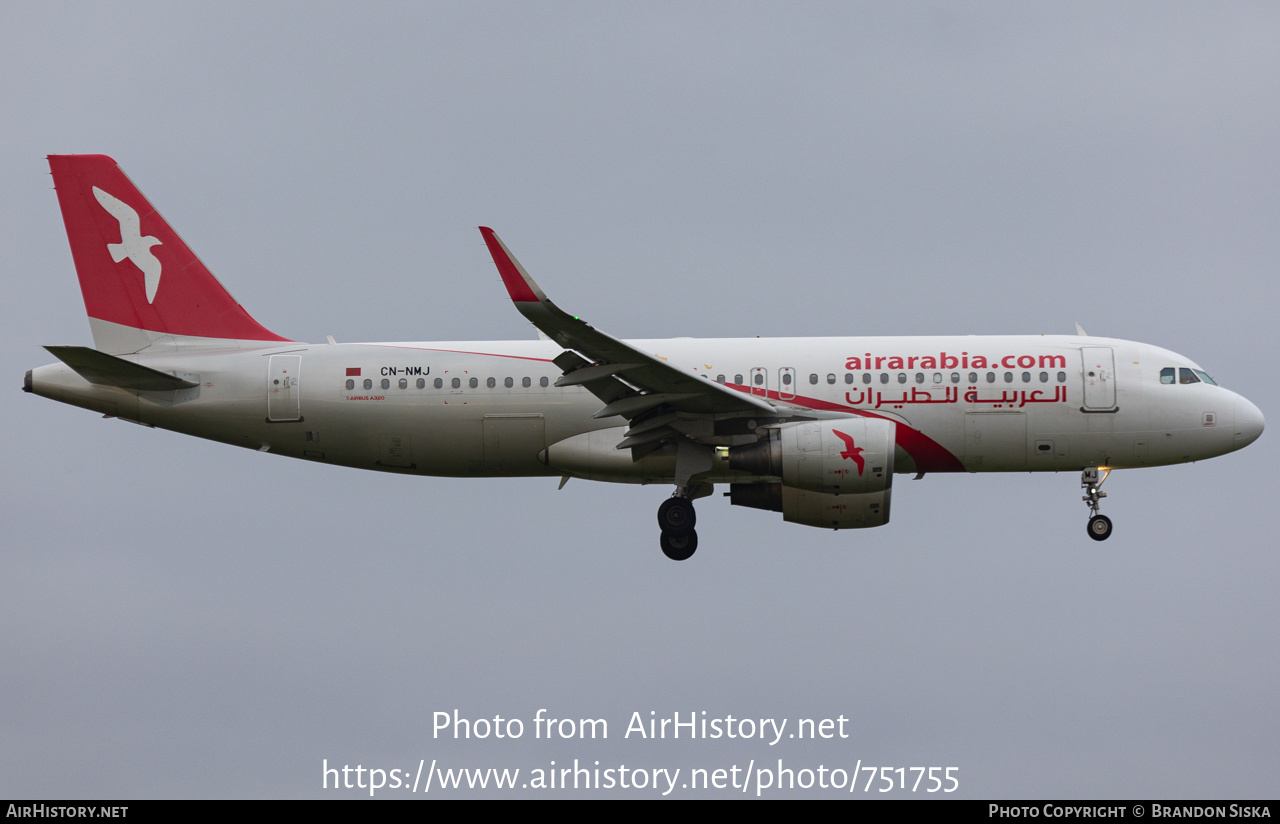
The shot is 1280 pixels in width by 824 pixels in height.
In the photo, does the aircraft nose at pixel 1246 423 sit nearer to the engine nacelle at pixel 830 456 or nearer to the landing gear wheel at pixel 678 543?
the engine nacelle at pixel 830 456

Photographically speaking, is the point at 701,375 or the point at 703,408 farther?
the point at 701,375

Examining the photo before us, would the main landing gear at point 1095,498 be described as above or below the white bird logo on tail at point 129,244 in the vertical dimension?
below

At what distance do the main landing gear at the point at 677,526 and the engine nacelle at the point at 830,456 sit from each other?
2.40m

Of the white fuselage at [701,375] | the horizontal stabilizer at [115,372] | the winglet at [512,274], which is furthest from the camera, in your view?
the white fuselage at [701,375]

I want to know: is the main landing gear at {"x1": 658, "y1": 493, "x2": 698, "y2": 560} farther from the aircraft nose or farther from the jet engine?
the aircraft nose

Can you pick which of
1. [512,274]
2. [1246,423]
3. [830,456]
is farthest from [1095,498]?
[512,274]

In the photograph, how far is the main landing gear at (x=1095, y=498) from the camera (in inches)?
1204

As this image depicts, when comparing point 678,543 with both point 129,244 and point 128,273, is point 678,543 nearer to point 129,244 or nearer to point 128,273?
point 128,273

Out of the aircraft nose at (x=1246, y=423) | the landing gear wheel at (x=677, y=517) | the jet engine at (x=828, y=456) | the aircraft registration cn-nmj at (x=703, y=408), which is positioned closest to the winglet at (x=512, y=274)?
the aircraft registration cn-nmj at (x=703, y=408)

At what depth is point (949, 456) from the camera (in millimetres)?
29828

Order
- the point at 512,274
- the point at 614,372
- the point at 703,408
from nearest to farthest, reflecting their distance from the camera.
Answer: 1. the point at 512,274
2. the point at 614,372
3. the point at 703,408

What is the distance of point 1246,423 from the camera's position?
30.3 m

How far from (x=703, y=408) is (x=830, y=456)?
109 inches

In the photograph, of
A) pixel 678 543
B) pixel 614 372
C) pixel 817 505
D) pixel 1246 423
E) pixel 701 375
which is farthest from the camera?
pixel 817 505
